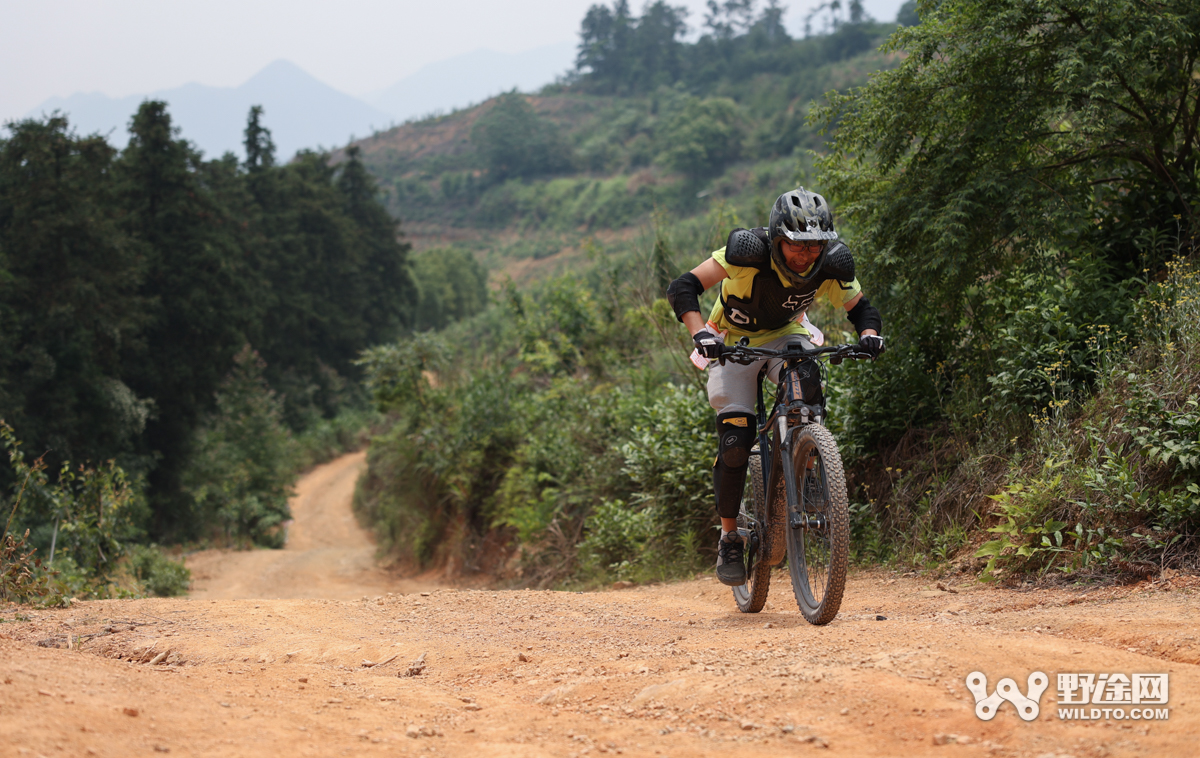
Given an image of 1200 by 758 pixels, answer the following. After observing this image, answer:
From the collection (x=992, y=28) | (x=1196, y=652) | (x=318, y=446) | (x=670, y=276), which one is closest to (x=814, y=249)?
(x=1196, y=652)

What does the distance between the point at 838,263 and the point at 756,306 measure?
0.50 meters

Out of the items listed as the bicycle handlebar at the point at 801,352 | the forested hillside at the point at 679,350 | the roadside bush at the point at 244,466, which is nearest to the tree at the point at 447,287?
the forested hillside at the point at 679,350

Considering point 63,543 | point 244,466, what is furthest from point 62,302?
point 63,543

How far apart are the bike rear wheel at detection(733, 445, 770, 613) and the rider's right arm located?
3.24 ft

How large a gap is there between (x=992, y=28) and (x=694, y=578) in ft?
15.8

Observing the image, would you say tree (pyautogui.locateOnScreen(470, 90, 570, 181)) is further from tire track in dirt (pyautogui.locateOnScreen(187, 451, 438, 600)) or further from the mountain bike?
the mountain bike

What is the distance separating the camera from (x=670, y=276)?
1085 centimetres

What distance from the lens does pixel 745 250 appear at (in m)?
4.49

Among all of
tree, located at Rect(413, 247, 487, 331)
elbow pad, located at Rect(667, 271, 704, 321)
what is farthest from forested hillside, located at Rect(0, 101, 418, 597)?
tree, located at Rect(413, 247, 487, 331)

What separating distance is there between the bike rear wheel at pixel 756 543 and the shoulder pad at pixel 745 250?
1.22 m

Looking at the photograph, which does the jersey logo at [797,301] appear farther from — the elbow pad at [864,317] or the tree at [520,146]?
the tree at [520,146]

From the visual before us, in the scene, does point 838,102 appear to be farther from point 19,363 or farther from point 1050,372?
point 19,363

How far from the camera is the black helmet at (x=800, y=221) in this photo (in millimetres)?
4281

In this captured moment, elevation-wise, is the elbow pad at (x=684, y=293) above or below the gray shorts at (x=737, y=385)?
above
